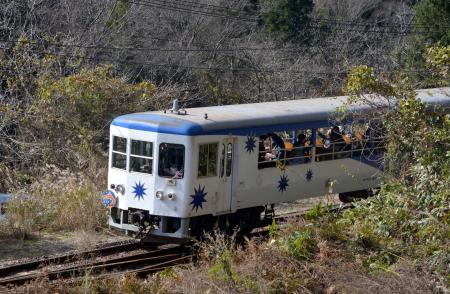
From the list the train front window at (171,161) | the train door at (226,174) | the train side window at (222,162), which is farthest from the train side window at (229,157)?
the train front window at (171,161)

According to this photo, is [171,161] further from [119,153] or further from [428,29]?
[428,29]

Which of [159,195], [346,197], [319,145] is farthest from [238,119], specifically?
[346,197]

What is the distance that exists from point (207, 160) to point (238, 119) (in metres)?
1.00

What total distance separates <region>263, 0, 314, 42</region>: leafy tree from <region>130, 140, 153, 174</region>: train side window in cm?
2138

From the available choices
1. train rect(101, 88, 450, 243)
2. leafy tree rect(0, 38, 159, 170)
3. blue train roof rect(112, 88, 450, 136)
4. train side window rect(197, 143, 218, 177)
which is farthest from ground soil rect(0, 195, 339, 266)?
leafy tree rect(0, 38, 159, 170)

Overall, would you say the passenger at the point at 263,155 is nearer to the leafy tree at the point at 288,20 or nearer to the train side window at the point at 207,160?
the train side window at the point at 207,160

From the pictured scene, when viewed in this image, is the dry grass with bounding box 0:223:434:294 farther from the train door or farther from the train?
the train door

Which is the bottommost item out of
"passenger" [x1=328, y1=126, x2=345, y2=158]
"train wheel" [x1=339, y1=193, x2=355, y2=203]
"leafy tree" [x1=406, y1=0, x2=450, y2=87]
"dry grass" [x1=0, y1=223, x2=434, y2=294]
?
"train wheel" [x1=339, y1=193, x2=355, y2=203]

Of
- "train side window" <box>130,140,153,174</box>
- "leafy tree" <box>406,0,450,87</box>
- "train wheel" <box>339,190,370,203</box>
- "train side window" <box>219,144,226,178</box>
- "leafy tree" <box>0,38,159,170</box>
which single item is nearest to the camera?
"train side window" <box>130,140,153,174</box>

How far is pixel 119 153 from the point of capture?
14477 millimetres

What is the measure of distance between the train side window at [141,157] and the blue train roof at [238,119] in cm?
27

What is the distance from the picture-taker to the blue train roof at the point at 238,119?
13.8 metres

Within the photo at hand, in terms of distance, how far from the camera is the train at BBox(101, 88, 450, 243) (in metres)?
13.8

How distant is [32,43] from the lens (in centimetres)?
2231
